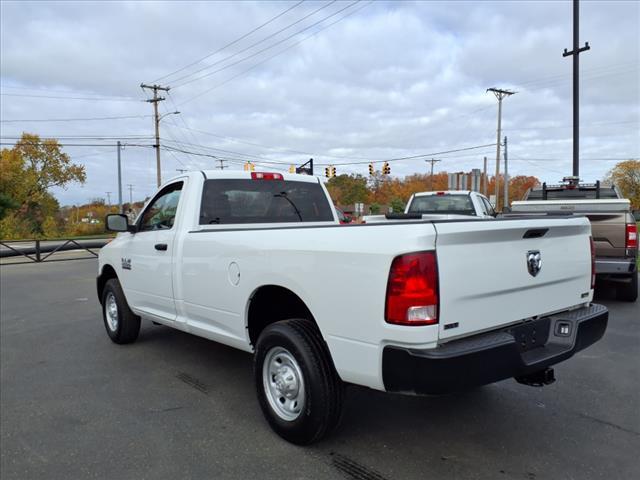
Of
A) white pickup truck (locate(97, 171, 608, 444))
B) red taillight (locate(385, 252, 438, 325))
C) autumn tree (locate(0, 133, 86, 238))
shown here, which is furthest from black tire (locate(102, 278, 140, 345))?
autumn tree (locate(0, 133, 86, 238))

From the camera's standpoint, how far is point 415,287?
2.51 metres

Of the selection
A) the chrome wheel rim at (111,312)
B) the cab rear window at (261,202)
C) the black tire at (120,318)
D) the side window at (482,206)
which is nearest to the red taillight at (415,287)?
the cab rear window at (261,202)

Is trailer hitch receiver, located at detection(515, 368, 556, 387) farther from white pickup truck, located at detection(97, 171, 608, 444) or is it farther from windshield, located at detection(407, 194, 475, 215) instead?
windshield, located at detection(407, 194, 475, 215)

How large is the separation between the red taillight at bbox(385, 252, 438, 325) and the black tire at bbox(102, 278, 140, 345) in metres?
4.07

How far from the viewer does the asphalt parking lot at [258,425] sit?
297 centimetres

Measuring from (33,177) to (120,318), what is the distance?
2515 inches

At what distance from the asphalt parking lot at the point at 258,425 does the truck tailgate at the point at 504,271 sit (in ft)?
2.95

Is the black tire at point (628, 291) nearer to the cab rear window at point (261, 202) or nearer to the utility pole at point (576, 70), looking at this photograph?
the cab rear window at point (261, 202)

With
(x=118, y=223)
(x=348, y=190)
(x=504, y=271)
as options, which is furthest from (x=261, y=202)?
(x=348, y=190)

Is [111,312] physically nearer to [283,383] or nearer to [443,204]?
[283,383]

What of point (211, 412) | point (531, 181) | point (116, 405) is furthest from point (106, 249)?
point (531, 181)

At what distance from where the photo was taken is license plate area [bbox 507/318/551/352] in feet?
9.53

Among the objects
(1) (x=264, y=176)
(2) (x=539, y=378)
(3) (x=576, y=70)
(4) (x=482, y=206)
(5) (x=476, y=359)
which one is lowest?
(2) (x=539, y=378)

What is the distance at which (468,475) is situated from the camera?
9.36 ft
